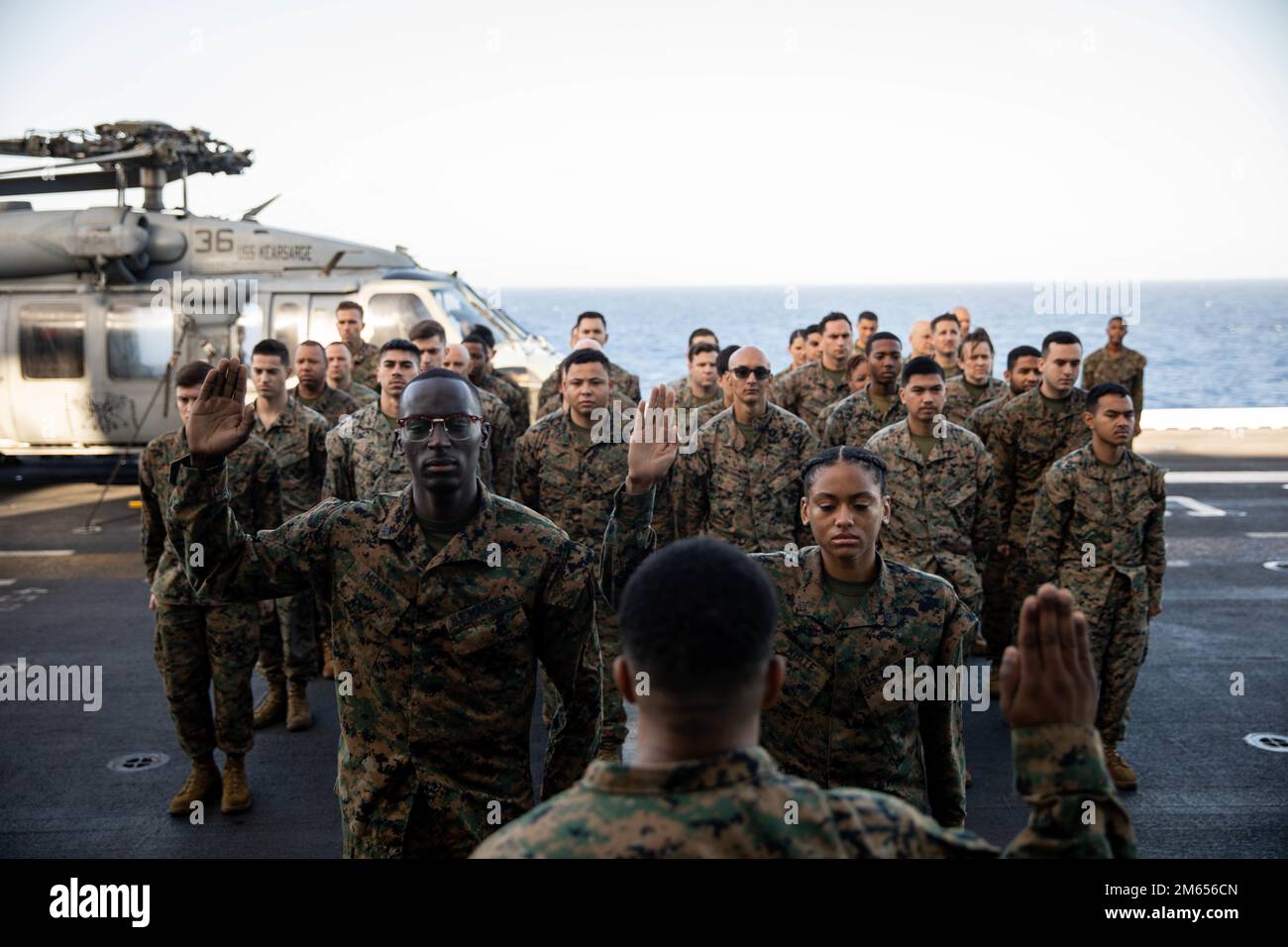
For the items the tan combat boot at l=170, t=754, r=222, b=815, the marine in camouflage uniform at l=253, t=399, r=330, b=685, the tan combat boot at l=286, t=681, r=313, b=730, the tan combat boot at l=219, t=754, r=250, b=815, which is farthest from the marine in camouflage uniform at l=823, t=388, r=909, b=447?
the tan combat boot at l=170, t=754, r=222, b=815

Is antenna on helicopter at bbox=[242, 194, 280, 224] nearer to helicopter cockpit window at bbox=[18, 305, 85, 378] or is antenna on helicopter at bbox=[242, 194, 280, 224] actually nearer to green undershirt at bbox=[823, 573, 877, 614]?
helicopter cockpit window at bbox=[18, 305, 85, 378]

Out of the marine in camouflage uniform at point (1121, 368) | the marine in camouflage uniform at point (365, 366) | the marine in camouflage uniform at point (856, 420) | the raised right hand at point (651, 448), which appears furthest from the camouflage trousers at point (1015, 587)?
the marine in camouflage uniform at point (1121, 368)

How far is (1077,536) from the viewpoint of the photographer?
6.54 m

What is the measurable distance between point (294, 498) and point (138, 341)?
26.0ft

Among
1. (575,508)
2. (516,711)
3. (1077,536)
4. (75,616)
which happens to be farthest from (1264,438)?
(516,711)

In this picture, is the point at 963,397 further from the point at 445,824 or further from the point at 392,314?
the point at 445,824

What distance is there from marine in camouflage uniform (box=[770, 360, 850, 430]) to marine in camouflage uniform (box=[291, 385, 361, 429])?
12.4 ft

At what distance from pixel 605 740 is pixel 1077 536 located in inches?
112

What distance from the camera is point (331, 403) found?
8.53m

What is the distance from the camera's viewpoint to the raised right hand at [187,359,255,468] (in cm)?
320

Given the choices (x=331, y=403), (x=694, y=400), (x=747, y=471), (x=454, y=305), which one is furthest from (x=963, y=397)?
(x=454, y=305)

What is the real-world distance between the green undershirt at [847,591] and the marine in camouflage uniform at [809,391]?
21.5 feet

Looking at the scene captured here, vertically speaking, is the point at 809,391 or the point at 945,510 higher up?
the point at 809,391

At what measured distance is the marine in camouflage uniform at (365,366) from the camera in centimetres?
1123
